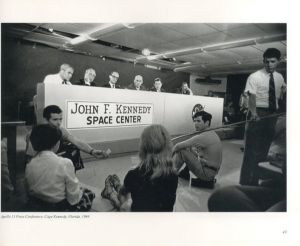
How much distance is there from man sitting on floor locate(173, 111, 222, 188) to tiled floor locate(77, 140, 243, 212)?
2.0 inches

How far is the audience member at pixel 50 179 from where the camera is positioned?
1086 mm

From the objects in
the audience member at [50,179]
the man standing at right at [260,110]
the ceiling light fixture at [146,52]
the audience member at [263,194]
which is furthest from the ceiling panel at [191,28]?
the audience member at [50,179]

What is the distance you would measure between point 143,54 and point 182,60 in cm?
30

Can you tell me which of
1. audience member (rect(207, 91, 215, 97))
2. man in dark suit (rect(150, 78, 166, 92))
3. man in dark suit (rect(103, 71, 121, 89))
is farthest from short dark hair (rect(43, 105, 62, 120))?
audience member (rect(207, 91, 215, 97))

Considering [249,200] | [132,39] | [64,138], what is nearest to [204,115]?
[249,200]

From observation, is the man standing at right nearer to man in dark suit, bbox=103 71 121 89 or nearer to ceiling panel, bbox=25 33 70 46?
man in dark suit, bbox=103 71 121 89

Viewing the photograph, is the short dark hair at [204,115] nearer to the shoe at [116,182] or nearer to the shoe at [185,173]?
the shoe at [185,173]

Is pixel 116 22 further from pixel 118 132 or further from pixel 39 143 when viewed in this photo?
pixel 39 143

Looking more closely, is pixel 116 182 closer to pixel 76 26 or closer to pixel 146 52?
pixel 146 52

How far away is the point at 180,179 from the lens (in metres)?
1.33

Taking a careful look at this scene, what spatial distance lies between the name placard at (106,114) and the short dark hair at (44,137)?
11cm

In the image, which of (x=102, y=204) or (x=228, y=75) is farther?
(x=228, y=75)
